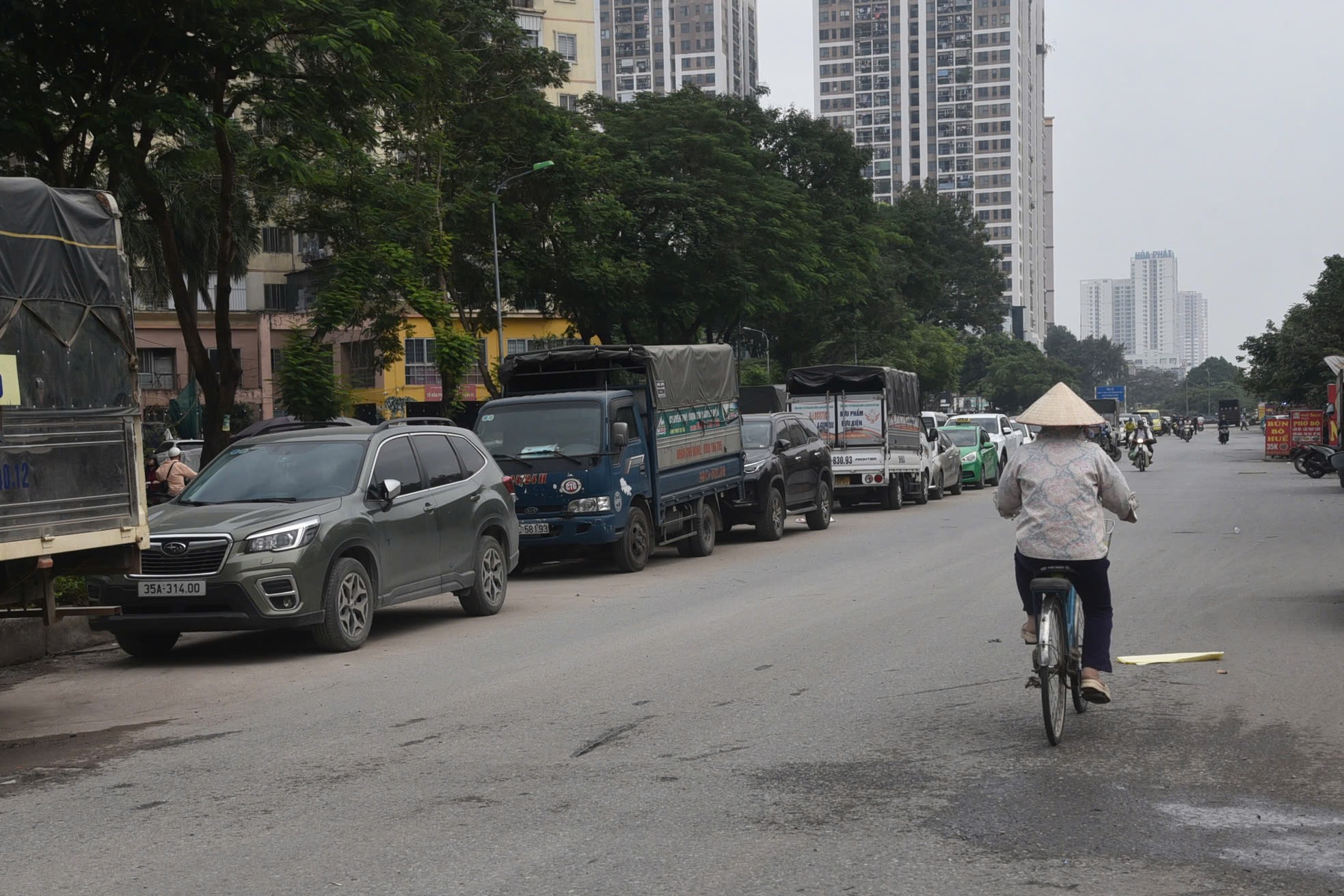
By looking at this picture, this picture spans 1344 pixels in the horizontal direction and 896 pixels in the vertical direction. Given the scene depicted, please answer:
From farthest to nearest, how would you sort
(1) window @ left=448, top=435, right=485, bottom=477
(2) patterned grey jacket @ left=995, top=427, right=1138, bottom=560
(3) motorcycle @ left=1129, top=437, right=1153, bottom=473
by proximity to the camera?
(3) motorcycle @ left=1129, top=437, right=1153, bottom=473 → (1) window @ left=448, top=435, right=485, bottom=477 → (2) patterned grey jacket @ left=995, top=427, right=1138, bottom=560

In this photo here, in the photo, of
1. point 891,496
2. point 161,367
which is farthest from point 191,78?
point 161,367

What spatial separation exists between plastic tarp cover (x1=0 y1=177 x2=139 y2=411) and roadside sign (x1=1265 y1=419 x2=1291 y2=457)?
4953cm

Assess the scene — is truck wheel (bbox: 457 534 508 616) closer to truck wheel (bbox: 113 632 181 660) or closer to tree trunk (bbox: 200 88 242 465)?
truck wheel (bbox: 113 632 181 660)

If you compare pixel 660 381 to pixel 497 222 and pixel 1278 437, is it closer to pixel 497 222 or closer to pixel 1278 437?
pixel 497 222

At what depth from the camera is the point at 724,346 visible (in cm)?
2133

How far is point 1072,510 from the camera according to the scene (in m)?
7.37

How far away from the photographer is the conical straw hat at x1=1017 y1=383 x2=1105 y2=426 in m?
7.44

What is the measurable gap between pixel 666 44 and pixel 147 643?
577ft

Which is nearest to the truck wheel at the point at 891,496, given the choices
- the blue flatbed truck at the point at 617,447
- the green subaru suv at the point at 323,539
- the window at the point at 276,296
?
the blue flatbed truck at the point at 617,447

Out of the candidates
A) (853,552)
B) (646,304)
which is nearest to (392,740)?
(853,552)

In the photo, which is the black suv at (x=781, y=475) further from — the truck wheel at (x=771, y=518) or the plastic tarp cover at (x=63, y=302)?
the plastic tarp cover at (x=63, y=302)

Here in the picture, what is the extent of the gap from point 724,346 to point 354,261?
555cm

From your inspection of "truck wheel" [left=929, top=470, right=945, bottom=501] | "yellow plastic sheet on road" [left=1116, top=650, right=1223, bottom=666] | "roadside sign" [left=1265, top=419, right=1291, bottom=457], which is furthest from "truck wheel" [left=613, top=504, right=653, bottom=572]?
"roadside sign" [left=1265, top=419, right=1291, bottom=457]

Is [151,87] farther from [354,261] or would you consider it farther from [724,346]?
[724,346]
